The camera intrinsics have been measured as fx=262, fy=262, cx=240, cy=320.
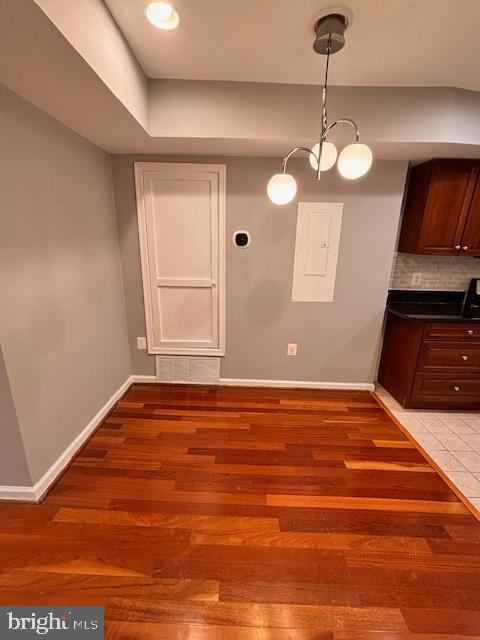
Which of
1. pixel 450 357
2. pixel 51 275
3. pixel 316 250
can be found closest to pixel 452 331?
pixel 450 357

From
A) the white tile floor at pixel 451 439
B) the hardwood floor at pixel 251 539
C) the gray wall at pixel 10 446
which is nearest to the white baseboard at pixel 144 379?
the hardwood floor at pixel 251 539

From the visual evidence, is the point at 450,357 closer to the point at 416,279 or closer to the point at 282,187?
the point at 416,279

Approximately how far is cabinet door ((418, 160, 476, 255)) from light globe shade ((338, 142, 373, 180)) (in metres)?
1.57

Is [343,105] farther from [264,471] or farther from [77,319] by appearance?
[264,471]

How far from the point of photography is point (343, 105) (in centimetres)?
172

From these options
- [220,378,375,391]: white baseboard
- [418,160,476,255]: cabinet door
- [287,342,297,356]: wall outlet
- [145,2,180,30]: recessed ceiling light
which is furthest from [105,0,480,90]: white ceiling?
[220,378,375,391]: white baseboard

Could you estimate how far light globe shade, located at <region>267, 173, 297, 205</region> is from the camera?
3.80 ft

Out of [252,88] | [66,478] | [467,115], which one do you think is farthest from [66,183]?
[467,115]

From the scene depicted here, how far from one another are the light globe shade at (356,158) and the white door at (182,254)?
1.40 meters

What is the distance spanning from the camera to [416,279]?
2.56 metres

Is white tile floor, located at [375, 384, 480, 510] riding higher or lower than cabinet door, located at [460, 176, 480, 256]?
lower

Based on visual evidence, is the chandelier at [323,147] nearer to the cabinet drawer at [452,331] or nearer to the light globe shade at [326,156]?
the light globe shade at [326,156]

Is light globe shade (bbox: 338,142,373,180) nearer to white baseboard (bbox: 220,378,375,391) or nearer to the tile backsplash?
the tile backsplash

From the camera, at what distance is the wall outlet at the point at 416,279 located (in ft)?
8.38
